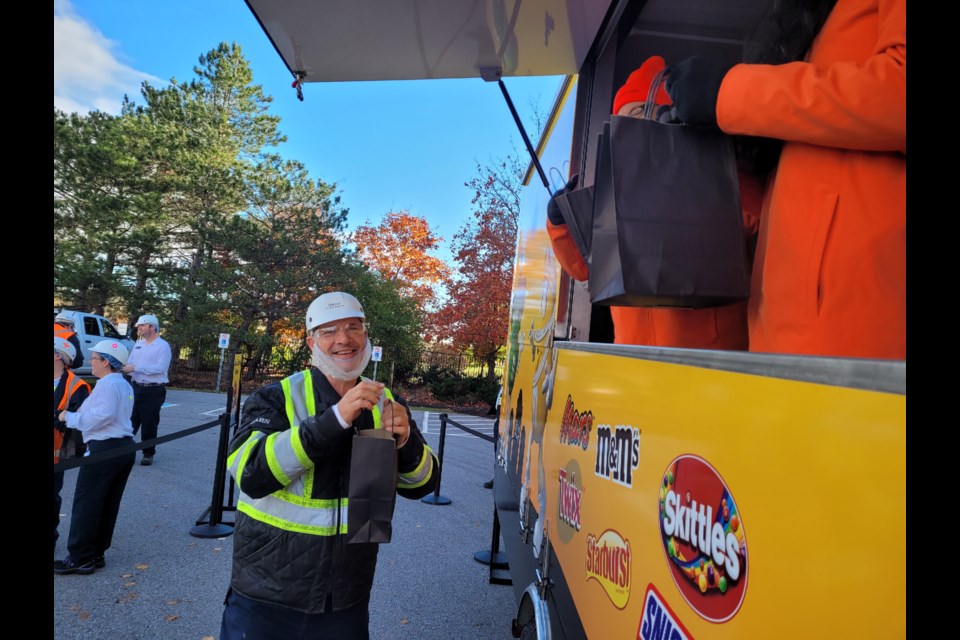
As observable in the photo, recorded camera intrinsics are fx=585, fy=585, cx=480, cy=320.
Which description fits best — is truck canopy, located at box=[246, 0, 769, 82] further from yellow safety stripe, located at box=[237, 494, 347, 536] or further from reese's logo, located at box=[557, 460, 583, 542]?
yellow safety stripe, located at box=[237, 494, 347, 536]

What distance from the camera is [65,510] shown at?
239 inches

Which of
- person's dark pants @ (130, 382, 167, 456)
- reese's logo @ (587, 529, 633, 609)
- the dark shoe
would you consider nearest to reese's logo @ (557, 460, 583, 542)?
reese's logo @ (587, 529, 633, 609)

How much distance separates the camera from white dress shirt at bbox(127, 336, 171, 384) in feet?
25.7

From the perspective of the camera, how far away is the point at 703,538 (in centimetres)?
88

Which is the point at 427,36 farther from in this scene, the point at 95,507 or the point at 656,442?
the point at 95,507

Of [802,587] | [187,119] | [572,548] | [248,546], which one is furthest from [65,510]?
[187,119]

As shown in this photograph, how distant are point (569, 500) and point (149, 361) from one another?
7.70 meters

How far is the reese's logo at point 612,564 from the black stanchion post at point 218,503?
5.00 meters

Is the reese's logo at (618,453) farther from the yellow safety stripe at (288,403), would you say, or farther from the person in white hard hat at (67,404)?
the person in white hard hat at (67,404)

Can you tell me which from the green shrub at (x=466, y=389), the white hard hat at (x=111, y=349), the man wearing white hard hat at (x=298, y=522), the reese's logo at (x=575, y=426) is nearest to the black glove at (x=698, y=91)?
the reese's logo at (x=575, y=426)

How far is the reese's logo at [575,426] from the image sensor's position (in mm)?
1642

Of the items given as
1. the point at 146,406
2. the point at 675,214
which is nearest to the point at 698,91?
the point at 675,214
